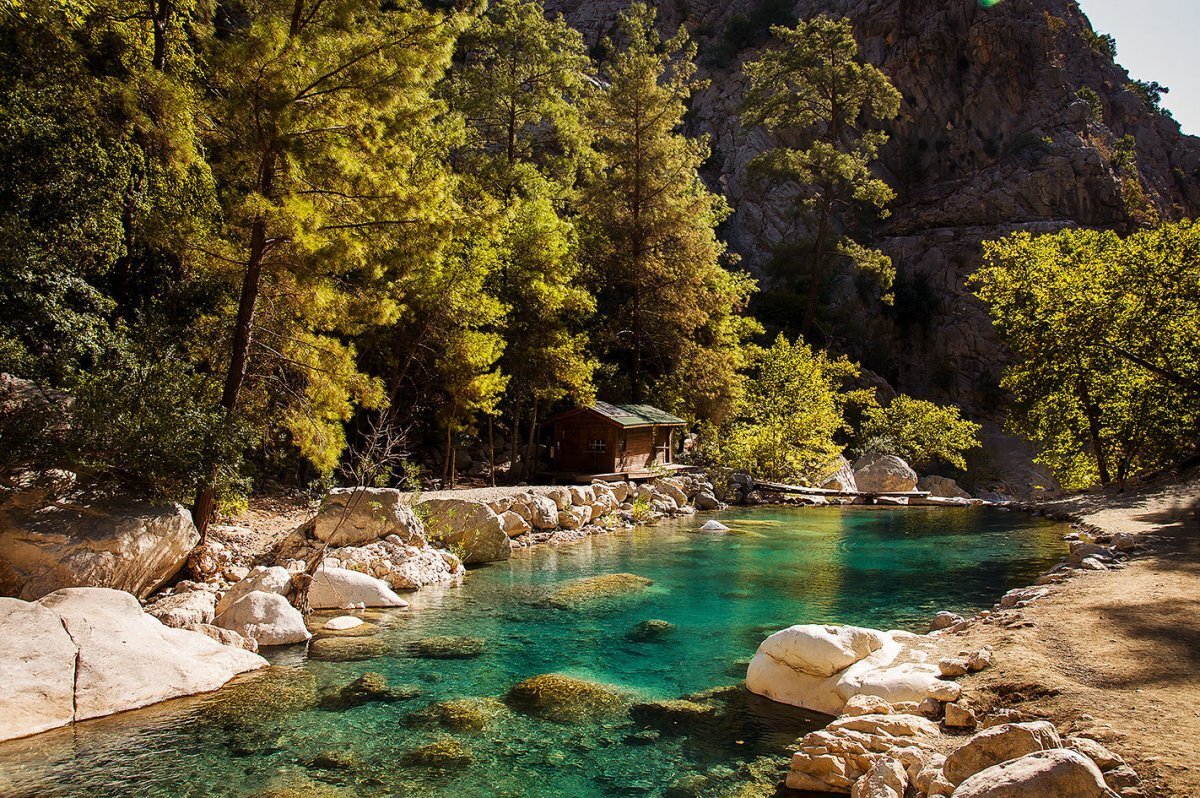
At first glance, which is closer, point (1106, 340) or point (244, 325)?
point (244, 325)

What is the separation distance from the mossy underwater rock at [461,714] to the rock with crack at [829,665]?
266cm

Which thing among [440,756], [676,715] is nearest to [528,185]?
[676,715]

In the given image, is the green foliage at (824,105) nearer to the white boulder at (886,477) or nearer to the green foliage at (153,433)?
the white boulder at (886,477)

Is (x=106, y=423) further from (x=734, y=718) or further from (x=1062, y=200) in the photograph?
(x=1062, y=200)

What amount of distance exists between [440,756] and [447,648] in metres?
2.83

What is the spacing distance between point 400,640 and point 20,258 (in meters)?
8.12

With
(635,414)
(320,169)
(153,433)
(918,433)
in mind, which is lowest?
(153,433)

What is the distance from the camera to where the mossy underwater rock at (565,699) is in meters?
6.76

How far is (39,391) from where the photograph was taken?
9953mm

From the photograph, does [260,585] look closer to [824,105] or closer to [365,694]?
[365,694]

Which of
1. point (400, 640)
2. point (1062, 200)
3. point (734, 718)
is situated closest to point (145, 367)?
point (400, 640)

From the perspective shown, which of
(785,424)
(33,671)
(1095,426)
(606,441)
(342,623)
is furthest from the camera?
(785,424)

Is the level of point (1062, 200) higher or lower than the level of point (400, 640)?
higher

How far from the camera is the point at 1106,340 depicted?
17.1m
